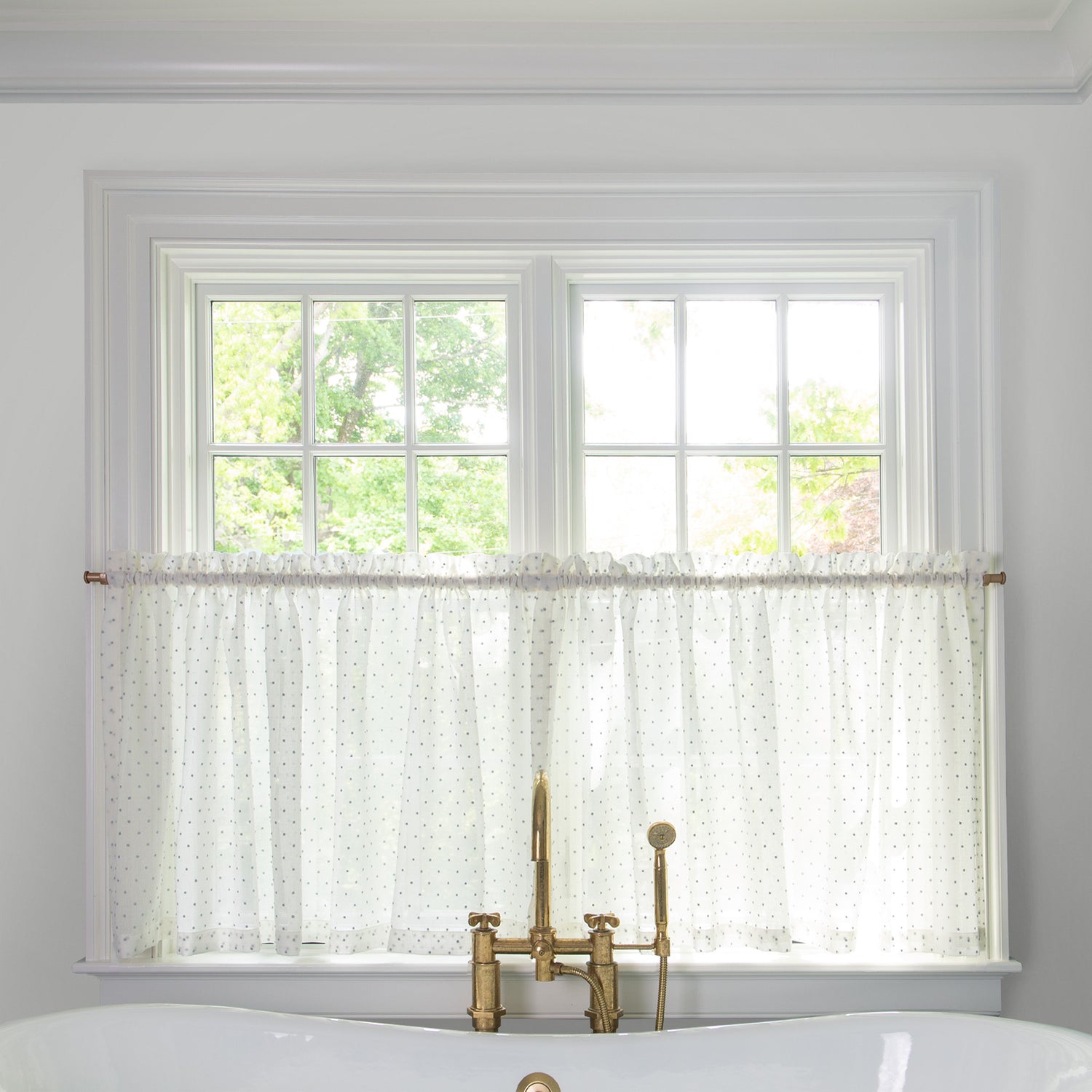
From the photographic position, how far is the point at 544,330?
182 centimetres

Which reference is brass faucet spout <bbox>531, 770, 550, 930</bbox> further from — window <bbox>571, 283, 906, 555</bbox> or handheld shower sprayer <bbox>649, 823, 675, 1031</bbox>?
window <bbox>571, 283, 906, 555</bbox>

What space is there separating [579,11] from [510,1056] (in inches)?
77.5

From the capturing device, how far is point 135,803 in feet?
5.69

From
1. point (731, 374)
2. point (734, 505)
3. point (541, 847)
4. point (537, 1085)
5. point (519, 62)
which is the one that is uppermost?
point (519, 62)

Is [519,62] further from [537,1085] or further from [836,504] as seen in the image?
[537,1085]

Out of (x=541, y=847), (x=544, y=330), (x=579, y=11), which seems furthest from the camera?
(x=544, y=330)

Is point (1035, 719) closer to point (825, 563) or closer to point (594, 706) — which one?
point (825, 563)

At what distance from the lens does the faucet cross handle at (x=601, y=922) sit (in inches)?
64.2

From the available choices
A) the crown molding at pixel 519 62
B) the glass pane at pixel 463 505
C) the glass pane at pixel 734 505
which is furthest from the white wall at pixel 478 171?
the glass pane at pixel 463 505

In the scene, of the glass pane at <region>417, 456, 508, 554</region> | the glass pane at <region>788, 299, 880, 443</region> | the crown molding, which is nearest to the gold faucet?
the glass pane at <region>417, 456, 508, 554</region>

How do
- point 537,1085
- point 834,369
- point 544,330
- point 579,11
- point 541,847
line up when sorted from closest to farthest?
1. point 537,1085
2. point 541,847
3. point 579,11
4. point 544,330
5. point 834,369

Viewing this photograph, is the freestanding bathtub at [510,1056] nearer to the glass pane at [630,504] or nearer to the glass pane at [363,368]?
the glass pane at [630,504]

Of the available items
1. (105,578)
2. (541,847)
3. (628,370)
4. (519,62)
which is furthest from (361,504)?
(519,62)

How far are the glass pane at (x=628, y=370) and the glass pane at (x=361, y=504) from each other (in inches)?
17.6
